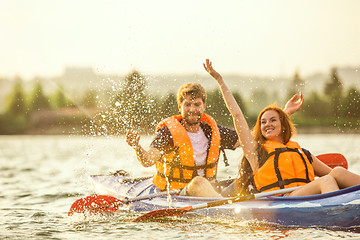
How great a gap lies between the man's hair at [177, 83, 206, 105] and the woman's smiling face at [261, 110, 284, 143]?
85 cm

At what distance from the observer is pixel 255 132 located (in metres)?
4.72

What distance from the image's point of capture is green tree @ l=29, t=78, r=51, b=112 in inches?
2189

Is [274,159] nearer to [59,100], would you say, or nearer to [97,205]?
[97,205]

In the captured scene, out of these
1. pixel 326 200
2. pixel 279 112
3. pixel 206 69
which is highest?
pixel 206 69

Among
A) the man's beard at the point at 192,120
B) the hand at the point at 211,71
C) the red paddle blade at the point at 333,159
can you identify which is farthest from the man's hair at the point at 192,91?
the red paddle blade at the point at 333,159

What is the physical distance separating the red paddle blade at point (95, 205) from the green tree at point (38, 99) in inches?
2001

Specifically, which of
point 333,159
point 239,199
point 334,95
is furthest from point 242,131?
point 334,95

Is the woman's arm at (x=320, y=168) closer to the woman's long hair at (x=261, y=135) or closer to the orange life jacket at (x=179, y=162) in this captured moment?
the woman's long hair at (x=261, y=135)

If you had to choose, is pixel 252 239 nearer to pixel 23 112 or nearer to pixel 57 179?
pixel 57 179

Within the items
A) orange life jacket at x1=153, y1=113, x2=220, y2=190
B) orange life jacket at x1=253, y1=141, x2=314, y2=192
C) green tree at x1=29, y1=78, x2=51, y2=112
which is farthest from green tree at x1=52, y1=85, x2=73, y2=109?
orange life jacket at x1=253, y1=141, x2=314, y2=192

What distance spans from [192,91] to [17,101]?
57097 millimetres

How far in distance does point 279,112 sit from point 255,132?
0.29 meters

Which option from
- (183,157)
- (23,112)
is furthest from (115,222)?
(23,112)

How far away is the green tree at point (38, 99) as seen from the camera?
5561 cm
